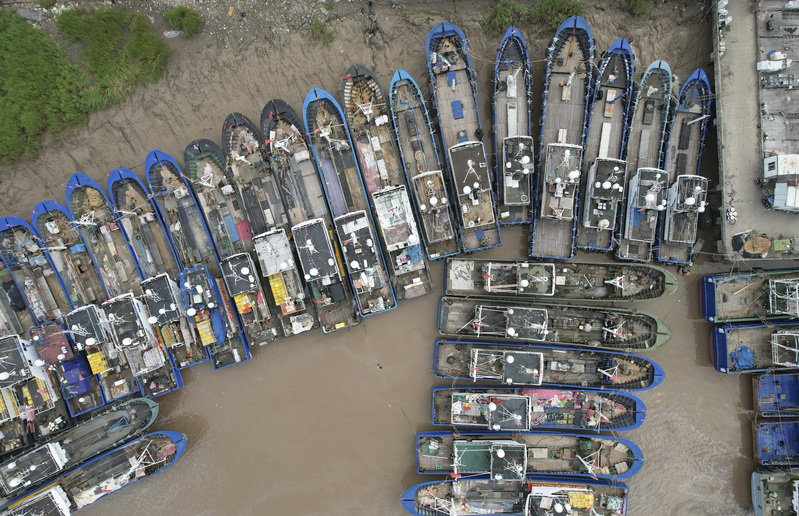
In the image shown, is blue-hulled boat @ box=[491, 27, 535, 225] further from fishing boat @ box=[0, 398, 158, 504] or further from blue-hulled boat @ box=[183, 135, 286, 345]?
fishing boat @ box=[0, 398, 158, 504]

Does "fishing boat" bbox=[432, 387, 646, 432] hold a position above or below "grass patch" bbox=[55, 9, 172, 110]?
below

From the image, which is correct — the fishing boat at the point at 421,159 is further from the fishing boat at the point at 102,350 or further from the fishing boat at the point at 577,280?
the fishing boat at the point at 102,350

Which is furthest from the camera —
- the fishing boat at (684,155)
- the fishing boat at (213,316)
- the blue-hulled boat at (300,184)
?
the blue-hulled boat at (300,184)

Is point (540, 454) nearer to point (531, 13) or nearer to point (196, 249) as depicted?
point (196, 249)

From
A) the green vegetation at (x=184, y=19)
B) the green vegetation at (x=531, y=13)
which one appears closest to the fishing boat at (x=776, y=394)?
the green vegetation at (x=531, y=13)

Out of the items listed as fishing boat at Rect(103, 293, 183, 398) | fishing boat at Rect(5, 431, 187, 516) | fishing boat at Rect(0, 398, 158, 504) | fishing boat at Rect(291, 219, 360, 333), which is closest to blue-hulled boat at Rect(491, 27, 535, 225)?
fishing boat at Rect(291, 219, 360, 333)

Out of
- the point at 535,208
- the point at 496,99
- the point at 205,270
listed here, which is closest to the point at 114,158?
the point at 205,270
